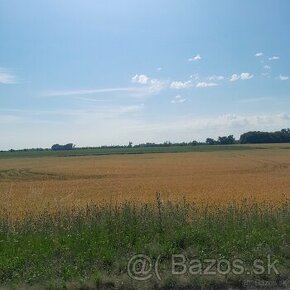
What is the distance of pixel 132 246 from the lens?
24.5 ft

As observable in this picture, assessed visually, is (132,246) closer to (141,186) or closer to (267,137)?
(141,186)

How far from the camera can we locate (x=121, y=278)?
6.18 meters

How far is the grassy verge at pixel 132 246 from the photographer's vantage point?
612cm

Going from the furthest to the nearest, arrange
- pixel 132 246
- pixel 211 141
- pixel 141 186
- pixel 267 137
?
pixel 211 141, pixel 267 137, pixel 141 186, pixel 132 246

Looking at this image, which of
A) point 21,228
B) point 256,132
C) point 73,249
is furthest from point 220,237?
point 256,132

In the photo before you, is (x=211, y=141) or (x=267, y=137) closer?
(x=267, y=137)

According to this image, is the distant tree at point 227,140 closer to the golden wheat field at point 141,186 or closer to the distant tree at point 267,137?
the distant tree at point 267,137

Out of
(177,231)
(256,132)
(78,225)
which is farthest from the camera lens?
(256,132)

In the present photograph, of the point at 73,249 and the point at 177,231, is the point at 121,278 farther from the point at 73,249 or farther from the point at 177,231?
the point at 177,231

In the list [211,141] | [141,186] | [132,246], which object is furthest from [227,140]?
[132,246]

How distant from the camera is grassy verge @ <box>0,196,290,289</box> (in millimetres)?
6117

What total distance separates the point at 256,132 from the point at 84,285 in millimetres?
169023

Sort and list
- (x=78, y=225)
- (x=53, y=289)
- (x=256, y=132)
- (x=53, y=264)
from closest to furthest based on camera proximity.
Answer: (x=53, y=289)
(x=53, y=264)
(x=78, y=225)
(x=256, y=132)

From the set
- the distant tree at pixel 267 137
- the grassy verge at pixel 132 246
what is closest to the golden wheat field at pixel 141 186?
the grassy verge at pixel 132 246
